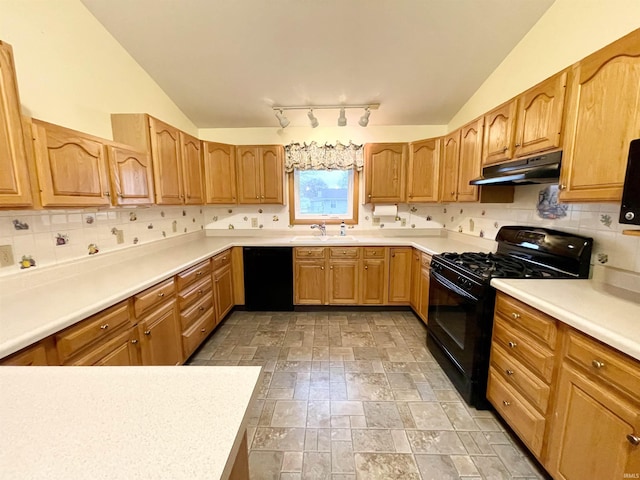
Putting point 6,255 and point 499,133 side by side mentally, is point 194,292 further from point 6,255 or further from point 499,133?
point 499,133

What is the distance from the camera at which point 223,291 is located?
3078 mm

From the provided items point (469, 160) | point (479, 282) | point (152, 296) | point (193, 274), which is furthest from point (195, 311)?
point (469, 160)

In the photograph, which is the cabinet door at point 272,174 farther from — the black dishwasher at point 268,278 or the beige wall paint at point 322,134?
the black dishwasher at point 268,278

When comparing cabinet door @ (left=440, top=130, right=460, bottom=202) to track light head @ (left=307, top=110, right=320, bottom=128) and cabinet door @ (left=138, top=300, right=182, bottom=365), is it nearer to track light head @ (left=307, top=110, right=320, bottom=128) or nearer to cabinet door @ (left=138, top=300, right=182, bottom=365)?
track light head @ (left=307, top=110, right=320, bottom=128)

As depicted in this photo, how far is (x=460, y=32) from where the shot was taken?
2.22m

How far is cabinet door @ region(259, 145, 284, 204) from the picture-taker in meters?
3.44

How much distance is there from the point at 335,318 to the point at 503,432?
1.87m

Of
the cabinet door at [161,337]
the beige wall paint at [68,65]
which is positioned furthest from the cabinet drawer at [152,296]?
the beige wall paint at [68,65]

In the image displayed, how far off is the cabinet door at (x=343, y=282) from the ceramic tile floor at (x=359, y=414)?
0.50 metres

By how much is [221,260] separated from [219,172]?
1.10m

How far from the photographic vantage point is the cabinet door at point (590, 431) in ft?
3.26

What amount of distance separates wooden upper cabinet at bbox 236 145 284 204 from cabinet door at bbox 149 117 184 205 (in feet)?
2.89

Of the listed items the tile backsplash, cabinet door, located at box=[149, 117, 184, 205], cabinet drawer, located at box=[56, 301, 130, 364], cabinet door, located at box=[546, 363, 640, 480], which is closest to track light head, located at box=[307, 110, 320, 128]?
the tile backsplash

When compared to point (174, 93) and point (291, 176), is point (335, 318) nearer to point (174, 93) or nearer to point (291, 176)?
point (291, 176)
